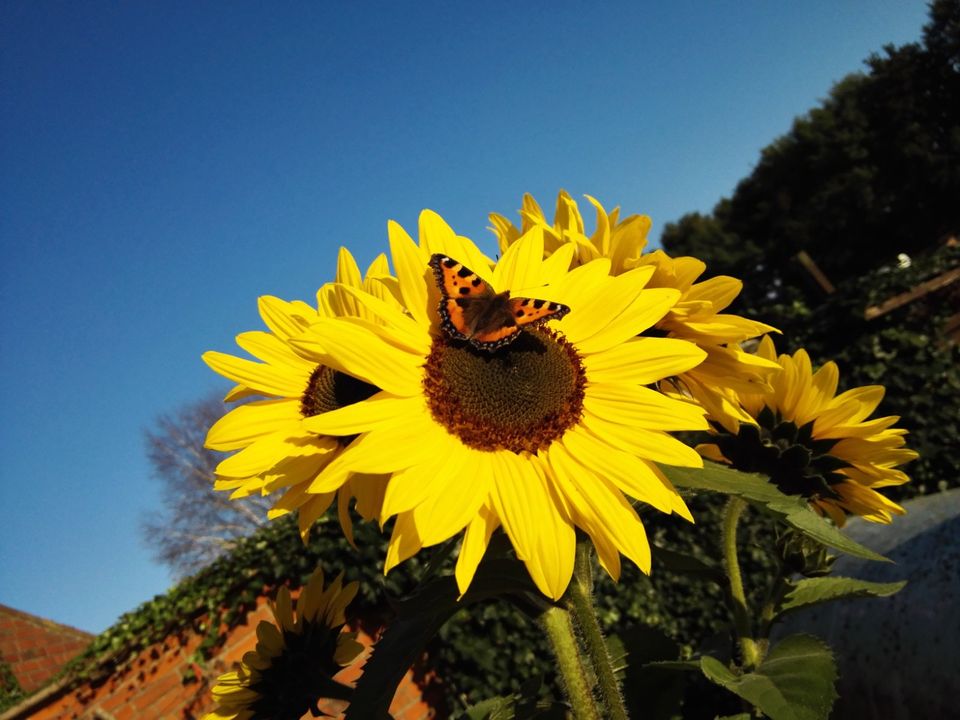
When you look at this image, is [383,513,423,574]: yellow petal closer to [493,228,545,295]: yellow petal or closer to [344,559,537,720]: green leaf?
[344,559,537,720]: green leaf

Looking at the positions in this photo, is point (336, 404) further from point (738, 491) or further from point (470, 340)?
point (738, 491)

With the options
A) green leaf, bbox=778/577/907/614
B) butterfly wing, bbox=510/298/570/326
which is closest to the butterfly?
butterfly wing, bbox=510/298/570/326

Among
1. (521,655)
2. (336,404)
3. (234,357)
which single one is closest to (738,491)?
(336,404)

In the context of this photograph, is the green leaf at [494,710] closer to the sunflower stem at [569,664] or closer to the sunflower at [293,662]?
the sunflower stem at [569,664]

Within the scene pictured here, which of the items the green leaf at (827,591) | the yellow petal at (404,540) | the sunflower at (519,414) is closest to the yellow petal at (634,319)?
the sunflower at (519,414)

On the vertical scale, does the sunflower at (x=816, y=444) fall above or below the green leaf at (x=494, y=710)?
above

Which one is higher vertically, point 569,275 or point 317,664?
point 569,275
